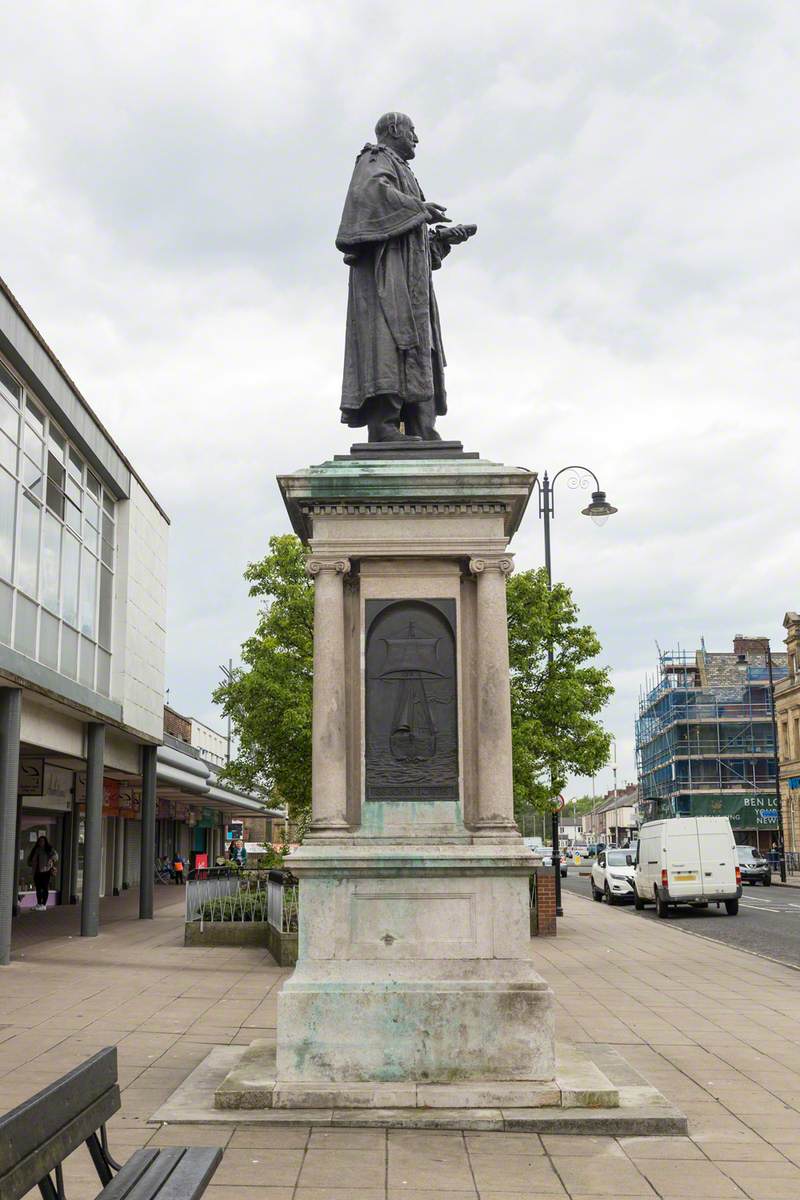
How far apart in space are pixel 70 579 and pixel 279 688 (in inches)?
189

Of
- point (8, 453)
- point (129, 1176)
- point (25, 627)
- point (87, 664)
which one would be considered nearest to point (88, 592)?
point (87, 664)

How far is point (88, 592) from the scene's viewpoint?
22703mm

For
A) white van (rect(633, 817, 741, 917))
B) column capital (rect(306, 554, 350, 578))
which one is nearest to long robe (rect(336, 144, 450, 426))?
column capital (rect(306, 554, 350, 578))

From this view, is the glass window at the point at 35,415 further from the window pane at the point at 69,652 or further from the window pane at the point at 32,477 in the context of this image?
the window pane at the point at 69,652

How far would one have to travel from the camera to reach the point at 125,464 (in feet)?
82.6

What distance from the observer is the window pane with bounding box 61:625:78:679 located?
20609 millimetres

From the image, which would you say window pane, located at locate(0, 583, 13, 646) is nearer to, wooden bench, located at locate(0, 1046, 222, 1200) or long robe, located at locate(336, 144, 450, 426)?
long robe, located at locate(336, 144, 450, 426)

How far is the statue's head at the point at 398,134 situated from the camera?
922 centimetres

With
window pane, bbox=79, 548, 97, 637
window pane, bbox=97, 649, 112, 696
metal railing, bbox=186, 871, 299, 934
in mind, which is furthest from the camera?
window pane, bbox=97, 649, 112, 696

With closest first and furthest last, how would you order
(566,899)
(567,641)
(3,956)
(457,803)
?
(457,803)
(3,956)
(567,641)
(566,899)

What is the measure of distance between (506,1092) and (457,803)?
1.80 m

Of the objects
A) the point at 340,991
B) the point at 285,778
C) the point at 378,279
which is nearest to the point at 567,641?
the point at 285,778

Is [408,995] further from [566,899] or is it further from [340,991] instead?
[566,899]

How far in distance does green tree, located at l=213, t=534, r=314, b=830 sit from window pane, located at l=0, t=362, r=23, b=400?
7.50 m
